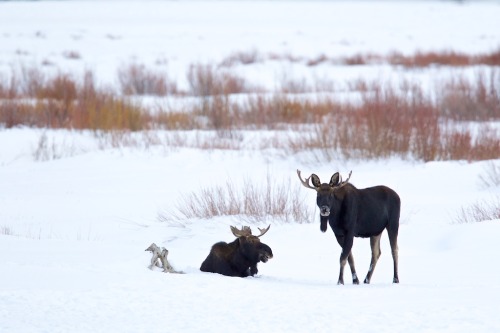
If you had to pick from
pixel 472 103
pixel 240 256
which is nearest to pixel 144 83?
pixel 472 103

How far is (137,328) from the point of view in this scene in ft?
18.4

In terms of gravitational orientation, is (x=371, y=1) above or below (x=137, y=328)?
above

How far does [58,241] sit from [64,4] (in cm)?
8155

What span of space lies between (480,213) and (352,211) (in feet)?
15.5

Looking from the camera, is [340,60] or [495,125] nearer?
[495,125]

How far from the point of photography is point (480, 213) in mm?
11336

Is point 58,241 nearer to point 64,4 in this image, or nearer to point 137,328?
point 137,328

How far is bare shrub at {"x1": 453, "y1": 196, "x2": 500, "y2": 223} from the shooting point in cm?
1100

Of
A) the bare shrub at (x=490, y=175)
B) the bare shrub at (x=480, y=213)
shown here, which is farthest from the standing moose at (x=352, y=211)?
the bare shrub at (x=490, y=175)

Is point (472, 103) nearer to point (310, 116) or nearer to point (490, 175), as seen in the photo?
point (310, 116)

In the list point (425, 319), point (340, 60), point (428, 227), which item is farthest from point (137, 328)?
point (340, 60)

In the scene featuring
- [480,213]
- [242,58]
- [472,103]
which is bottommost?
[480,213]

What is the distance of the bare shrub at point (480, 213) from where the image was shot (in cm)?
1100

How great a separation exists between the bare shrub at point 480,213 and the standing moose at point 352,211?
3.66 metres
